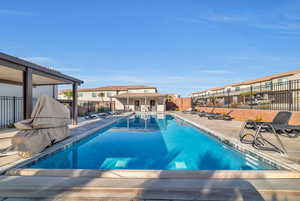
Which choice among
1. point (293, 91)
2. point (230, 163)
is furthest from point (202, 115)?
point (230, 163)

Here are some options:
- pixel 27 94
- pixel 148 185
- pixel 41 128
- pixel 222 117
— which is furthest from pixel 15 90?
pixel 222 117

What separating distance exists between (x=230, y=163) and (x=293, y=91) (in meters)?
8.04

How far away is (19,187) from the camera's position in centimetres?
297

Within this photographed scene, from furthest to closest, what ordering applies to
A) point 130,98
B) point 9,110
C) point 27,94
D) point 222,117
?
point 130,98 → point 222,117 → point 9,110 → point 27,94

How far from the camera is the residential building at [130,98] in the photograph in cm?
2769

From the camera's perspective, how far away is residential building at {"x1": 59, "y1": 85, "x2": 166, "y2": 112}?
27688mm

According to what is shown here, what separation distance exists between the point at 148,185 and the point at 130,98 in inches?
1090

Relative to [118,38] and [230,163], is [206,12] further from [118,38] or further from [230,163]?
[230,163]

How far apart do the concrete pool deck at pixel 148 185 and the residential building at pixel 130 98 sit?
73.6 feet

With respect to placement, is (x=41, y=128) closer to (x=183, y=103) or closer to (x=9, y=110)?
(x=9, y=110)

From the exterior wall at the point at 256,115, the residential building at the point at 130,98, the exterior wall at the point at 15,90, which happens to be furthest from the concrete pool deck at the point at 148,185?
the residential building at the point at 130,98

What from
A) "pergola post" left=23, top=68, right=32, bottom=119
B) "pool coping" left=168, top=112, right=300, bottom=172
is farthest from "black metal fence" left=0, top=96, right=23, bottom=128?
"pool coping" left=168, top=112, right=300, bottom=172

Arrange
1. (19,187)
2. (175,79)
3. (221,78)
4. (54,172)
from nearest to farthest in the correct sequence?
(19,187) → (54,172) → (221,78) → (175,79)

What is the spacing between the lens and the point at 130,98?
99.6 feet
